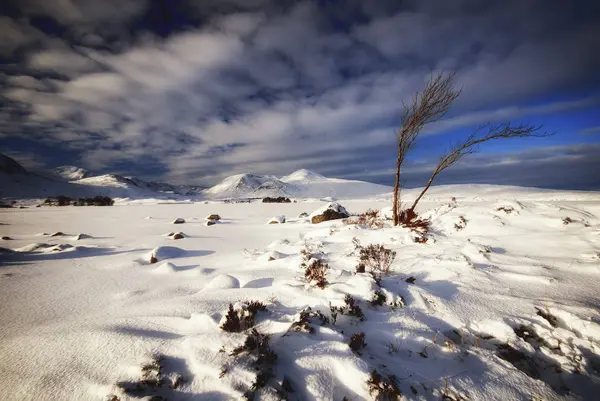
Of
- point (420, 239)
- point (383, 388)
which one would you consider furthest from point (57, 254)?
point (420, 239)

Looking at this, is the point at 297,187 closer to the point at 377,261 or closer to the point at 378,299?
the point at 377,261

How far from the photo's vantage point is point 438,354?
7.91 ft

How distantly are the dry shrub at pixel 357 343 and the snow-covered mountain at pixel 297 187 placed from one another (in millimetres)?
52328

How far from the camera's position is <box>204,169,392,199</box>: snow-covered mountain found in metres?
62.8

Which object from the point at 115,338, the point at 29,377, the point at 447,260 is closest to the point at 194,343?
the point at 115,338

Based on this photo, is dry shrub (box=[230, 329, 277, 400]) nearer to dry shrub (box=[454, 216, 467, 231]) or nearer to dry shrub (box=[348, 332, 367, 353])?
dry shrub (box=[348, 332, 367, 353])

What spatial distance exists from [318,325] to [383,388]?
0.93 meters

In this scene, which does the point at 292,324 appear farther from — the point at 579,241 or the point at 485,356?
the point at 579,241

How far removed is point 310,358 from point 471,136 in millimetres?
8734

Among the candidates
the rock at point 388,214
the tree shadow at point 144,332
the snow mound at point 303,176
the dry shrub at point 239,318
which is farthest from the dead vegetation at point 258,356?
the snow mound at point 303,176

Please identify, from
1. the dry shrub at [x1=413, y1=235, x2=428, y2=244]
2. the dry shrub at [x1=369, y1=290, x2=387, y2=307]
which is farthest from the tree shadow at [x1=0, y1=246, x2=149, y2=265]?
the dry shrub at [x1=413, y1=235, x2=428, y2=244]

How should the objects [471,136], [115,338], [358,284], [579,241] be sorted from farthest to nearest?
[471,136]
[579,241]
[358,284]
[115,338]

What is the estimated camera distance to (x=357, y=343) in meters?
2.36

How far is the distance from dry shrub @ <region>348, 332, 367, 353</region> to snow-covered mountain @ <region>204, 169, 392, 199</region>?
52.3 meters
